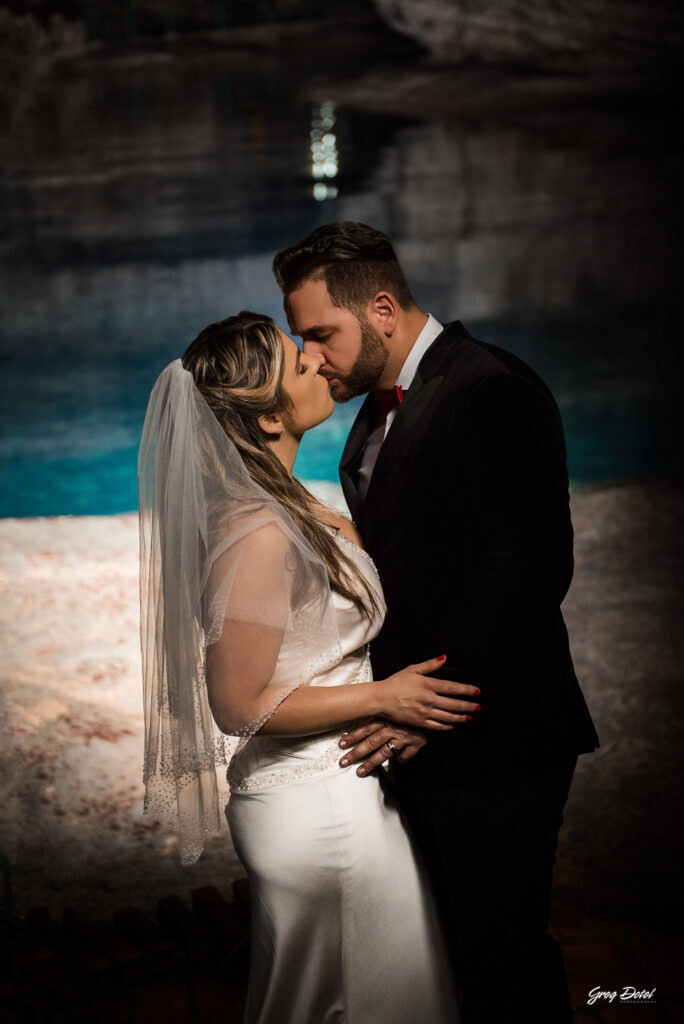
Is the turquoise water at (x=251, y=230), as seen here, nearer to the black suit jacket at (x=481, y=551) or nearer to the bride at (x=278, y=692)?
the black suit jacket at (x=481, y=551)

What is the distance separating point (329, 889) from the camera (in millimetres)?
1833

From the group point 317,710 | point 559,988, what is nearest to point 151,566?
point 317,710

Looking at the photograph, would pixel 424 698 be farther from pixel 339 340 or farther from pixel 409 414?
pixel 339 340

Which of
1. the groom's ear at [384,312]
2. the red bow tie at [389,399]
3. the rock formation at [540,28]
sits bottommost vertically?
the red bow tie at [389,399]

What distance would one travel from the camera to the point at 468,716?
1.93 m

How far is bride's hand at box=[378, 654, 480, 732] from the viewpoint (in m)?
1.87

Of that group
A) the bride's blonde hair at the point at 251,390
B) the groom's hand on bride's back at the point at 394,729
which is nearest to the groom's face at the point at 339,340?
the bride's blonde hair at the point at 251,390

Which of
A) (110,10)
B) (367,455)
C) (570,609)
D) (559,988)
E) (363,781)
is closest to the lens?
(363,781)

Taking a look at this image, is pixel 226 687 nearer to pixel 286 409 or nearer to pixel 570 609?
pixel 286 409

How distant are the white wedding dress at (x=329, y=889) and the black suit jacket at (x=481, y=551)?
0.17 metres

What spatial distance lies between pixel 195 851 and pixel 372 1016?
0.48 metres

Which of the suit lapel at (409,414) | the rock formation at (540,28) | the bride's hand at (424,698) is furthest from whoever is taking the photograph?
the rock formation at (540,28)

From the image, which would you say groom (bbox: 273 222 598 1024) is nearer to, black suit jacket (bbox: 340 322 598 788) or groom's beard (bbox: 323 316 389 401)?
black suit jacket (bbox: 340 322 598 788)

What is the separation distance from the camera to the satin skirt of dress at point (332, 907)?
1.83m
